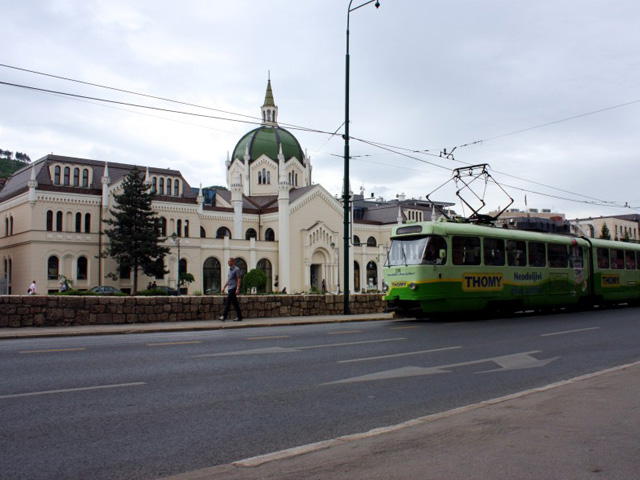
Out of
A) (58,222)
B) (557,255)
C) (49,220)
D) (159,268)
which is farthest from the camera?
(159,268)

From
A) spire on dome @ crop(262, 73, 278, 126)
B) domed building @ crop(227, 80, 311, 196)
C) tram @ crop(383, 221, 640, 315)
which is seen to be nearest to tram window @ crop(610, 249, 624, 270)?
tram @ crop(383, 221, 640, 315)

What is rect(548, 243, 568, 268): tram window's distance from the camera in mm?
23219

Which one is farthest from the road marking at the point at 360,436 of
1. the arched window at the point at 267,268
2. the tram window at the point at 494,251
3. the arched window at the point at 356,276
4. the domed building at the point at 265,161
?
the domed building at the point at 265,161

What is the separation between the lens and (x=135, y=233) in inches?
2098

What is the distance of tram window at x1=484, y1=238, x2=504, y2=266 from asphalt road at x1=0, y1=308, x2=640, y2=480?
5802 mm

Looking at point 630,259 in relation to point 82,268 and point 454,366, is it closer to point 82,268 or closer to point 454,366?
point 454,366

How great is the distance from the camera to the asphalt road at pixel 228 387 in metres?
5.13

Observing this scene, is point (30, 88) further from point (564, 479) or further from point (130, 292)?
point (130, 292)

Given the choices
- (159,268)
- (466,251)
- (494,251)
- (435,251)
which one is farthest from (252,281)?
(435,251)

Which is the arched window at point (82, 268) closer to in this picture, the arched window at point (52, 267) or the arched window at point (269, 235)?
the arched window at point (52, 267)

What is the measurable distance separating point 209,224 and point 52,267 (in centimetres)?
1873

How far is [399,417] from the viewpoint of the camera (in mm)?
6414

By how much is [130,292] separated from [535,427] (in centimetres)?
5291

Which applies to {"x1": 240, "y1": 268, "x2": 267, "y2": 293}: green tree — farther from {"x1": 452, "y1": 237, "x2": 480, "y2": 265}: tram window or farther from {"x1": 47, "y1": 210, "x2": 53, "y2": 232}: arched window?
{"x1": 452, "y1": 237, "x2": 480, "y2": 265}: tram window
